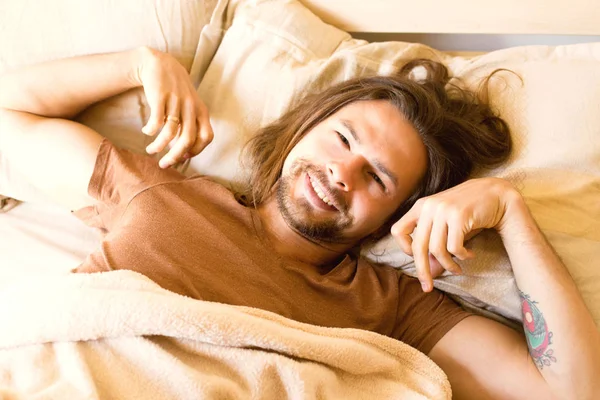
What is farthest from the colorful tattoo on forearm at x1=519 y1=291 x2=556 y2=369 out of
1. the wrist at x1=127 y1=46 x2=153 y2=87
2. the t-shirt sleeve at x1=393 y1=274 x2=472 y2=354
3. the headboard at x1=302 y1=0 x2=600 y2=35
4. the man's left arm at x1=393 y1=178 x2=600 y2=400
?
the wrist at x1=127 y1=46 x2=153 y2=87

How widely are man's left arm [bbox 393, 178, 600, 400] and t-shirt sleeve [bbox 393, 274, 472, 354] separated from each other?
0.07ft

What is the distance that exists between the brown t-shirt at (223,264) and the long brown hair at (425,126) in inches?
4.3

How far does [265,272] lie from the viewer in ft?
3.43

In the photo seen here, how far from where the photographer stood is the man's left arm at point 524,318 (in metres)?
0.90

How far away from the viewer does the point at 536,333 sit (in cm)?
94

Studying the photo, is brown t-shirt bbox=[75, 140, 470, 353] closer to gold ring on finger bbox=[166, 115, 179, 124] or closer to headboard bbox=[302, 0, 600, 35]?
gold ring on finger bbox=[166, 115, 179, 124]

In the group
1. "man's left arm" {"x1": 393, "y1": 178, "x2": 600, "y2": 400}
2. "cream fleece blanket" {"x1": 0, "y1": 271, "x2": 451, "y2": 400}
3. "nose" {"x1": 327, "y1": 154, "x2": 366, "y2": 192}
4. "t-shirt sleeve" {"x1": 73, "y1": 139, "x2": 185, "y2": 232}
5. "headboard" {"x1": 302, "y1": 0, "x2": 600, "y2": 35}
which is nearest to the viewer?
"cream fleece blanket" {"x1": 0, "y1": 271, "x2": 451, "y2": 400}

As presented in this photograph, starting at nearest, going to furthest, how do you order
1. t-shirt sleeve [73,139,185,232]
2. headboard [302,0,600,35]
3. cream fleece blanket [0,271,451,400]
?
1. cream fleece blanket [0,271,451,400]
2. t-shirt sleeve [73,139,185,232]
3. headboard [302,0,600,35]

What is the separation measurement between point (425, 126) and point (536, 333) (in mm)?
439

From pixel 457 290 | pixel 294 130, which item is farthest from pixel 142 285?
pixel 457 290

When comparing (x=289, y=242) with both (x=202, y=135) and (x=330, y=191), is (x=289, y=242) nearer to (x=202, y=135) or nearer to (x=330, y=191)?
(x=330, y=191)

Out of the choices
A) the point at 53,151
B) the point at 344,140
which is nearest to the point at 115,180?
the point at 53,151

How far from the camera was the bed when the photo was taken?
0.81 meters

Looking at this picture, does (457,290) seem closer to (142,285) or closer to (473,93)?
(473,93)
